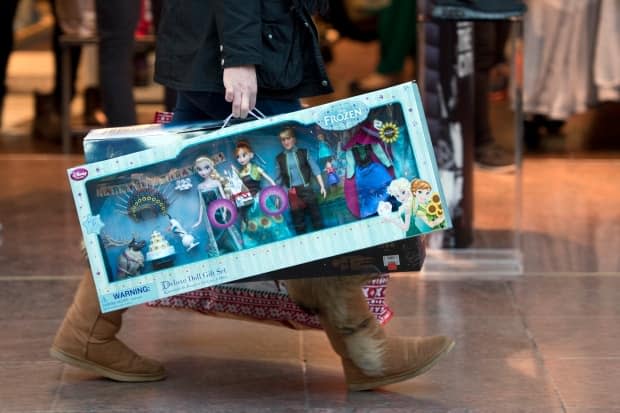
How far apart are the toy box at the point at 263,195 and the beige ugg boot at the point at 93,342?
13.2 inches

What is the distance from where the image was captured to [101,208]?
9.89ft

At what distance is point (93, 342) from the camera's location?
133 inches

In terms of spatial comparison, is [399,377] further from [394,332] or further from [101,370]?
[101,370]

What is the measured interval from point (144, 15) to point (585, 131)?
Answer: 2.45 meters

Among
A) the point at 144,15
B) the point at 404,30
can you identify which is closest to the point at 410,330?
the point at 144,15

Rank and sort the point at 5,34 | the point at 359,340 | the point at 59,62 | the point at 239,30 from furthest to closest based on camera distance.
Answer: the point at 59,62, the point at 5,34, the point at 359,340, the point at 239,30

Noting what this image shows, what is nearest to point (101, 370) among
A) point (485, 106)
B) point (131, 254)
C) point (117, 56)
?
point (131, 254)

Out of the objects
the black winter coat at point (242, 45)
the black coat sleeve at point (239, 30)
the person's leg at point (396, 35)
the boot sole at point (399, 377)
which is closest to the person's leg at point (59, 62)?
the person's leg at point (396, 35)

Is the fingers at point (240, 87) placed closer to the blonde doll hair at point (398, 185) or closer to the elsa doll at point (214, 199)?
the elsa doll at point (214, 199)

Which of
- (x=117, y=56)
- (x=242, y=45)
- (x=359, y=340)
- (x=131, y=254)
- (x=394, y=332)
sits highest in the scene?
(x=242, y=45)

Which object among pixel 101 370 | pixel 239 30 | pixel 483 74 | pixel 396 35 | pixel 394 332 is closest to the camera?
pixel 239 30

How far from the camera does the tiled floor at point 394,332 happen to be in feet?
11.0

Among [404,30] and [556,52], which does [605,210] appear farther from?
[404,30]

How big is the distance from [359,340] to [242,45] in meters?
0.85
